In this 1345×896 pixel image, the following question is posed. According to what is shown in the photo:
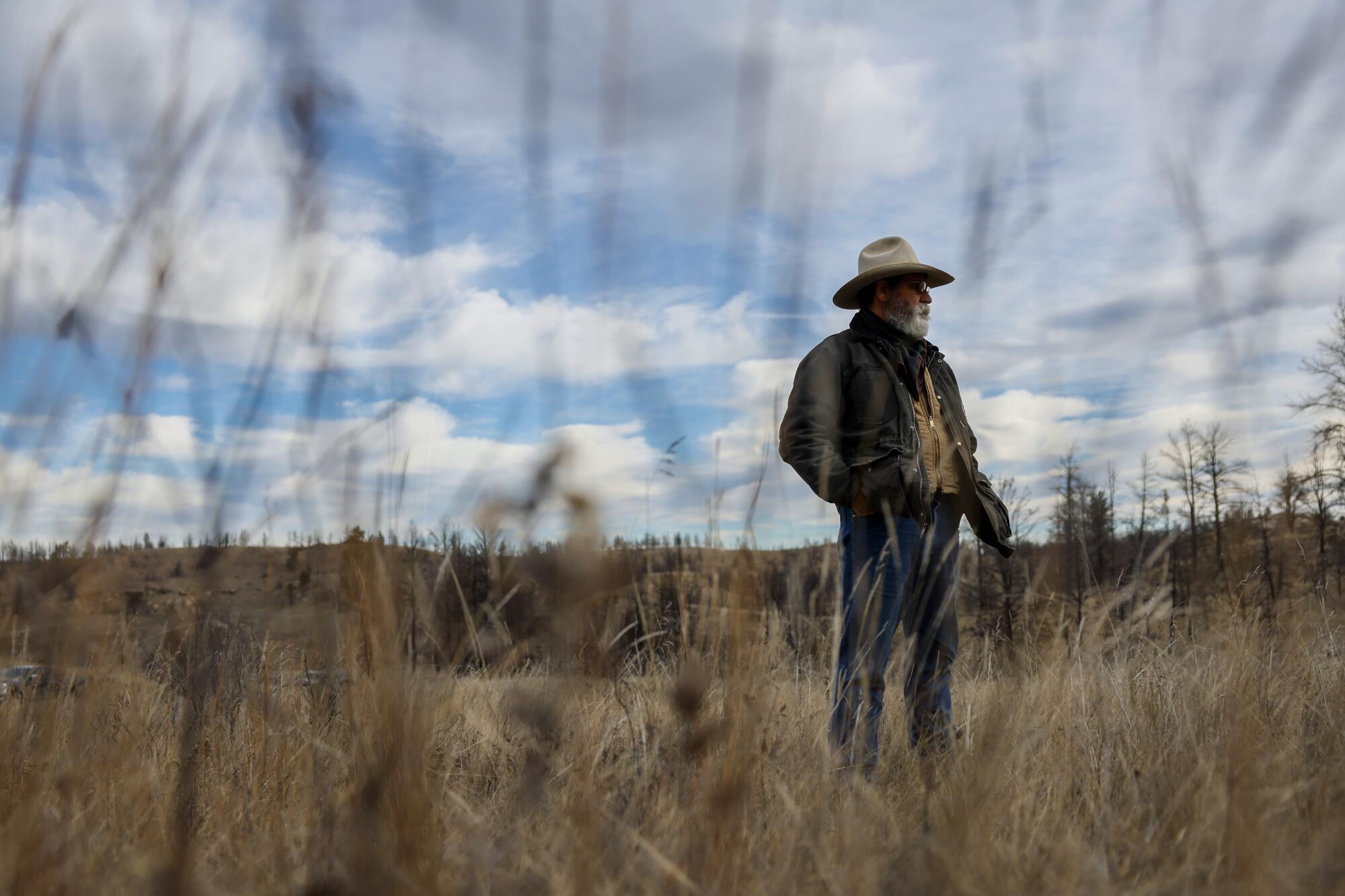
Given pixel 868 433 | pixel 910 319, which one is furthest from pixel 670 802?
pixel 910 319

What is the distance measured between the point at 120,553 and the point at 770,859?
4.72 ft

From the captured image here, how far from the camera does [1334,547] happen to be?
25734mm

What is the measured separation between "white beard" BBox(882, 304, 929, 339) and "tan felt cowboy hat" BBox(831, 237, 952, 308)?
0.14m

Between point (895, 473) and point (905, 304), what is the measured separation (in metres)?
0.86

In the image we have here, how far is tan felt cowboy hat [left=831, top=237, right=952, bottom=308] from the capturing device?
11.8ft

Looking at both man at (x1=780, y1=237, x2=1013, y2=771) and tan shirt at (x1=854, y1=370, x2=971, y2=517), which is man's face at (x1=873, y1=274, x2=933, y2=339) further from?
tan shirt at (x1=854, y1=370, x2=971, y2=517)

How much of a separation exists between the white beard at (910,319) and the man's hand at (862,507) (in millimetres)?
759

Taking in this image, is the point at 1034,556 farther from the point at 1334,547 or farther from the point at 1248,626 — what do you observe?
the point at 1334,547

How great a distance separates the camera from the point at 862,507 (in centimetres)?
331

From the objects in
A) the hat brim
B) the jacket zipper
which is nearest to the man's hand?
the jacket zipper

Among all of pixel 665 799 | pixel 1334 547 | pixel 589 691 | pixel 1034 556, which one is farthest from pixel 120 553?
pixel 1334 547

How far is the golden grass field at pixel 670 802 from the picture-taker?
1396 mm

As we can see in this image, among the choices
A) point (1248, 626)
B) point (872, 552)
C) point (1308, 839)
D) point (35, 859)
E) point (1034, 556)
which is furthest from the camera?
point (1248, 626)

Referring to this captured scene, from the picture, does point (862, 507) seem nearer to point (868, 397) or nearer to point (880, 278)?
point (868, 397)
